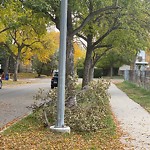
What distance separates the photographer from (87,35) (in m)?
26.3

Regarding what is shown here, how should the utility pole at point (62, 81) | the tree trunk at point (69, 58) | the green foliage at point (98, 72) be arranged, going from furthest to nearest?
the green foliage at point (98, 72)
the tree trunk at point (69, 58)
the utility pole at point (62, 81)

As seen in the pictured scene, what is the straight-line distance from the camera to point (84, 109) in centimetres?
1129

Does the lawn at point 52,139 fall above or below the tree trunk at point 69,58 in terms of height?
below

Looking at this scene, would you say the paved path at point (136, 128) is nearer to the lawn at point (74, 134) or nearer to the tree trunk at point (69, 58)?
the lawn at point (74, 134)

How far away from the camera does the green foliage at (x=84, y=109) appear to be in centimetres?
1028

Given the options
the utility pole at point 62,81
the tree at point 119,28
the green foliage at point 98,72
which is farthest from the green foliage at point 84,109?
the green foliage at point 98,72

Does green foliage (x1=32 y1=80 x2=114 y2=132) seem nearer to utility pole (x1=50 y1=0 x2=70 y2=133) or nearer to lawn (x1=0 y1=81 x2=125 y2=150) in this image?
lawn (x1=0 y1=81 x2=125 y2=150)

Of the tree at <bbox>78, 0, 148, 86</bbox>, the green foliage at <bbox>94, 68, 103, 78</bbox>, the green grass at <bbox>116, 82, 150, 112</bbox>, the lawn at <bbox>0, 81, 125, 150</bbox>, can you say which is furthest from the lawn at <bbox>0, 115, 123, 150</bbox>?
the green foliage at <bbox>94, 68, 103, 78</bbox>

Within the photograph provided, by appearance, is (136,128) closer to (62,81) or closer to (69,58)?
(62,81)

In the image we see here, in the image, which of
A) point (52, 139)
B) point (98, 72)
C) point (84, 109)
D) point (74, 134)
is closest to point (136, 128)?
point (84, 109)

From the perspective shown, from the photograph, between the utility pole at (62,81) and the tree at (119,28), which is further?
the tree at (119,28)

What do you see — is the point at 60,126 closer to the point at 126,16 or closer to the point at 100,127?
the point at 100,127

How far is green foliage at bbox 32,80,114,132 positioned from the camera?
10.3 meters

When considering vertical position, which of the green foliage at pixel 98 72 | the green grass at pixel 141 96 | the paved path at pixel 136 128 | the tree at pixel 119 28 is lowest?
the paved path at pixel 136 128
